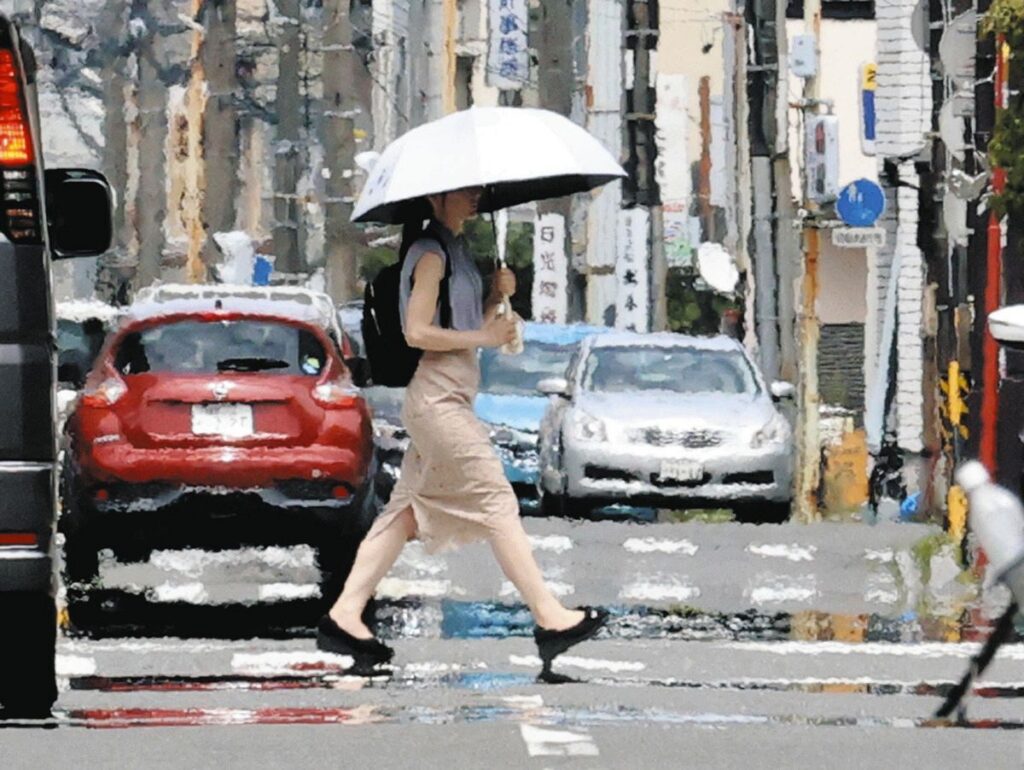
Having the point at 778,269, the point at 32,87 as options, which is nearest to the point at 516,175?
the point at 32,87

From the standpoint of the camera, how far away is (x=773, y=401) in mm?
26078

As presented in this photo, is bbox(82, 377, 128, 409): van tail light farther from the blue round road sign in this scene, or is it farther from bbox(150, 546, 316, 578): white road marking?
the blue round road sign

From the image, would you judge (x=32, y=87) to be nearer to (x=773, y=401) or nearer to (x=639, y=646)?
(x=639, y=646)

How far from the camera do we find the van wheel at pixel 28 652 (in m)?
9.71

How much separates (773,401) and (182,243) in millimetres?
46447

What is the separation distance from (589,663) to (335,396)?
460cm

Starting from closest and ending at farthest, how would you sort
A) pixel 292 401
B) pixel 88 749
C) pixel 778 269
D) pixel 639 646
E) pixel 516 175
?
pixel 88 749 → pixel 516 175 → pixel 639 646 → pixel 292 401 → pixel 778 269

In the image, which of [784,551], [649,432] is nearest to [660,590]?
[784,551]

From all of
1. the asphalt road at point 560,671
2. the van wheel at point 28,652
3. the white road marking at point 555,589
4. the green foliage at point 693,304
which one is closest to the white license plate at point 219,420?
the asphalt road at point 560,671

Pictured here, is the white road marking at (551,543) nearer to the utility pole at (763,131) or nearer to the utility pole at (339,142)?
the utility pole at (763,131)

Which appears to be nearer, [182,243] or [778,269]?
[778,269]

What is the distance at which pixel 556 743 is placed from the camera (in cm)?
973

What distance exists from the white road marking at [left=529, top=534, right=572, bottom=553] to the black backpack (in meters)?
8.93

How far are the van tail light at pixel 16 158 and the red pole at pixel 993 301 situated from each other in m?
8.88
